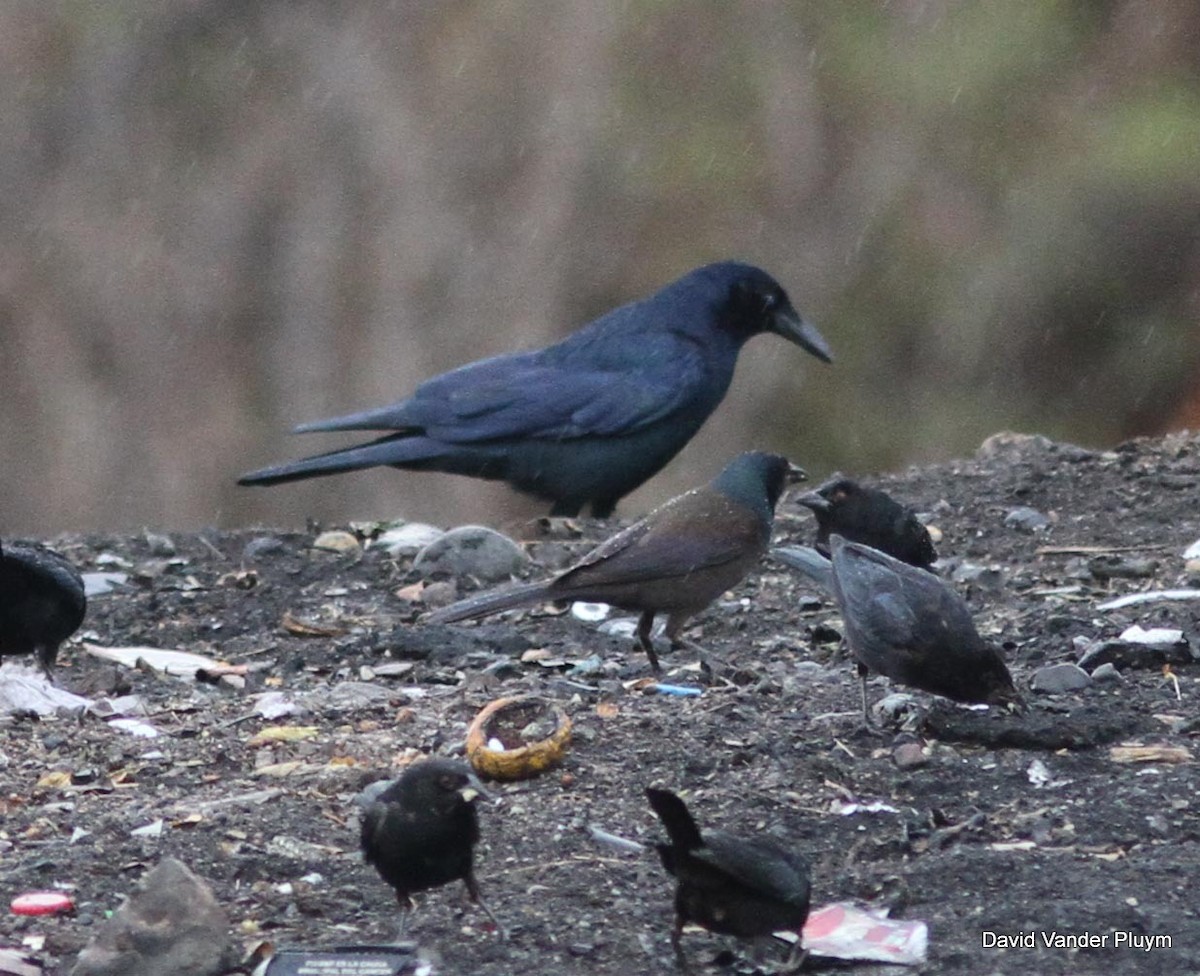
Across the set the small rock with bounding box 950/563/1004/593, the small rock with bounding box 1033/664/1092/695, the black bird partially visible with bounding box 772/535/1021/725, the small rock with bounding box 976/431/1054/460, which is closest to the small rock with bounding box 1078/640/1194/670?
the small rock with bounding box 1033/664/1092/695

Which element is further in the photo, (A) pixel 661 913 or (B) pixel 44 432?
(B) pixel 44 432

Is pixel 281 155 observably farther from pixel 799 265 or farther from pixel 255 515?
pixel 799 265

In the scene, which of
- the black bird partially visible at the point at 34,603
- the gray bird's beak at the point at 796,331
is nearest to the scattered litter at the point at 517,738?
the black bird partially visible at the point at 34,603

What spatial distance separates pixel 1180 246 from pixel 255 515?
19.5ft

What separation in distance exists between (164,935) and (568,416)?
4.89 meters

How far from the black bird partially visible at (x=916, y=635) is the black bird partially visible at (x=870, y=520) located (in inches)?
23.6

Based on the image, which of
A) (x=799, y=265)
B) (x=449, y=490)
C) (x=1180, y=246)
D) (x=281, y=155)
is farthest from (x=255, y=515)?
(x=1180, y=246)

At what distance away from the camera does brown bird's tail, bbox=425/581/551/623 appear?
509 centimetres

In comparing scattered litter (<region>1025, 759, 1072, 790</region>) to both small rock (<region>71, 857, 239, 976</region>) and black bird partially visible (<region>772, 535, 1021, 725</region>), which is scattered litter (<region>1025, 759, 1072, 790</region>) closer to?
black bird partially visible (<region>772, 535, 1021, 725</region>)

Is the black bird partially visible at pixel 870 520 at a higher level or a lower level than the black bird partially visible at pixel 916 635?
higher

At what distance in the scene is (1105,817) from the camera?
383 cm

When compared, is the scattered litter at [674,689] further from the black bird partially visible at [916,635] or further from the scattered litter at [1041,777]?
the scattered litter at [1041,777]

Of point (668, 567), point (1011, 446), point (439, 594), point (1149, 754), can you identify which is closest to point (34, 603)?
point (668, 567)

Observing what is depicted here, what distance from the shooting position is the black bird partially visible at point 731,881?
10.3 feet
